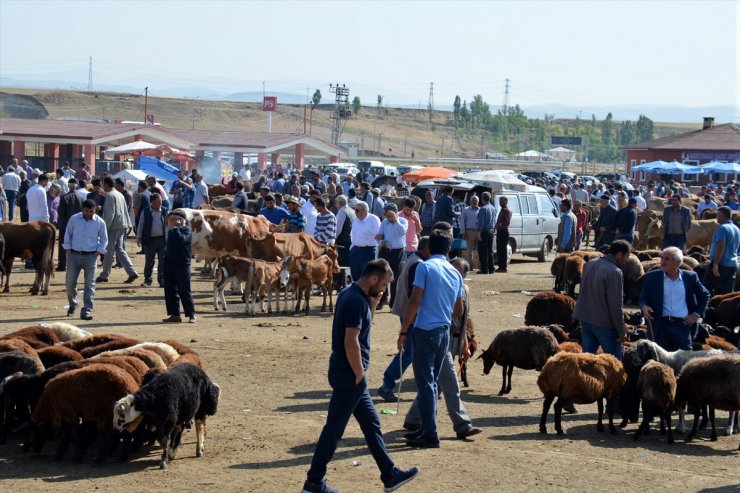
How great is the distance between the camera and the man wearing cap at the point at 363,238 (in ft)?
60.5

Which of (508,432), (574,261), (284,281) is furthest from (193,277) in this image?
(508,432)

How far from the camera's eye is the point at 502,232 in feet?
86.4

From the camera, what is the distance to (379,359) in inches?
589

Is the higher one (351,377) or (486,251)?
(351,377)

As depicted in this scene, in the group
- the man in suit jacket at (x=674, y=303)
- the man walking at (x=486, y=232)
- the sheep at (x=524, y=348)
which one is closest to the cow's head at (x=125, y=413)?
the sheep at (x=524, y=348)

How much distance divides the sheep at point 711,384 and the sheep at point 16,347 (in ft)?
21.9

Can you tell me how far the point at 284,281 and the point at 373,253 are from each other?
64.3 inches

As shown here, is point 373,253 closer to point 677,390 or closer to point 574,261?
point 574,261

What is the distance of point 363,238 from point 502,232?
857cm

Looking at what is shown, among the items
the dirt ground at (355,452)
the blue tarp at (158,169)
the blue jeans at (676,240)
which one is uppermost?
the blue tarp at (158,169)

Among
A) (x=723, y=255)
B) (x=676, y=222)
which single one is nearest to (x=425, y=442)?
(x=723, y=255)

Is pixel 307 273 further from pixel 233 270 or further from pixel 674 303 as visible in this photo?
pixel 674 303

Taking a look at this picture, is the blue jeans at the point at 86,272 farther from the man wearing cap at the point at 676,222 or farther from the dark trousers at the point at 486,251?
the man wearing cap at the point at 676,222

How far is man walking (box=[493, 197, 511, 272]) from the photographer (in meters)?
26.2
